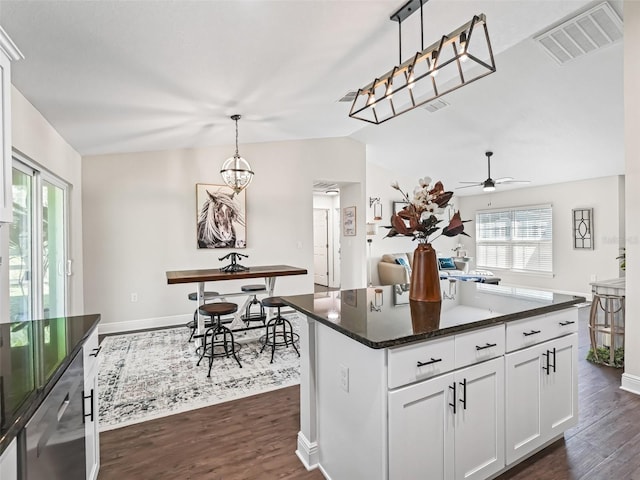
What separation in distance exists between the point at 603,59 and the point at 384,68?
2259 mm

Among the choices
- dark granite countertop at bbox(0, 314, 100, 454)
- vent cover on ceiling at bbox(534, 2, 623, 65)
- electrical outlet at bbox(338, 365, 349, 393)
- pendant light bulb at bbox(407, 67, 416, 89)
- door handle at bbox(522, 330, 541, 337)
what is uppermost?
vent cover on ceiling at bbox(534, 2, 623, 65)

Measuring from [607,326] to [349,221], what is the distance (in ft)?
13.1

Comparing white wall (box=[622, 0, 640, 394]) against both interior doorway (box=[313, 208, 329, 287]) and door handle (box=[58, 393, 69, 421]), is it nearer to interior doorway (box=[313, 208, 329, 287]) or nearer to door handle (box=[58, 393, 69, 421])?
door handle (box=[58, 393, 69, 421])

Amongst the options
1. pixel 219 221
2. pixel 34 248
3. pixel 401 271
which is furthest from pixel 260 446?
pixel 401 271

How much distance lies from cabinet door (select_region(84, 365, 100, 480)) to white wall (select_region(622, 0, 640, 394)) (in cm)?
374

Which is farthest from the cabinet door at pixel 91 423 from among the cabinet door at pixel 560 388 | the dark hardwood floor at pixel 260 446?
the cabinet door at pixel 560 388

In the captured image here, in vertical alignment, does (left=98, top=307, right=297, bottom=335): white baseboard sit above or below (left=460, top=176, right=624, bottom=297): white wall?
below

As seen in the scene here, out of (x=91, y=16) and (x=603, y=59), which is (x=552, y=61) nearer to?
(x=603, y=59)

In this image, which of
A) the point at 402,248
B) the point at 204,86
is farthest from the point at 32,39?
the point at 402,248

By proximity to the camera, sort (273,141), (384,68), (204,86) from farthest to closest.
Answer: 1. (273,141)
2. (384,68)
3. (204,86)

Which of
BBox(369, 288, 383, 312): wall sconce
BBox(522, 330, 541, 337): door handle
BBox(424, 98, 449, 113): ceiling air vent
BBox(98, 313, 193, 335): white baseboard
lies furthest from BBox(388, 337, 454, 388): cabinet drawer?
BBox(98, 313, 193, 335): white baseboard

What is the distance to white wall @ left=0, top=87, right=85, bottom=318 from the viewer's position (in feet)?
6.98

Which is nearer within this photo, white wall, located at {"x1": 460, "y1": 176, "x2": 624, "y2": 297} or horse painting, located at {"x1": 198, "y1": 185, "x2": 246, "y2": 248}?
horse painting, located at {"x1": 198, "y1": 185, "x2": 246, "y2": 248}

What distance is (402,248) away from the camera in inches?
335
